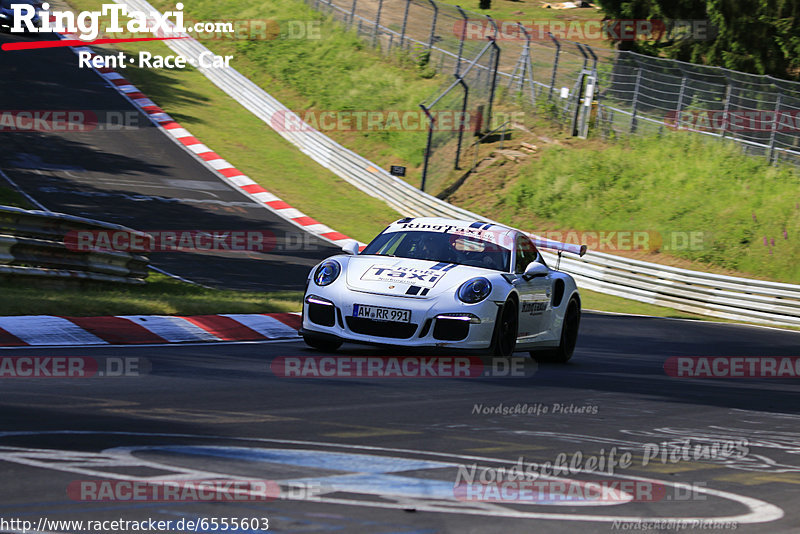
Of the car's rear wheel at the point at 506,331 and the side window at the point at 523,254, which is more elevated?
the side window at the point at 523,254

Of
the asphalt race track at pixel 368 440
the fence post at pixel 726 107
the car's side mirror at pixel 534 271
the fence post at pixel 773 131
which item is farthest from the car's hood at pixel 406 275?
the fence post at pixel 726 107

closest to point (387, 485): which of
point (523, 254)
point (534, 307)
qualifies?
point (534, 307)

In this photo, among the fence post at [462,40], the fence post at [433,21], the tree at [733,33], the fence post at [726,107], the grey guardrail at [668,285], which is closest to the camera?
the grey guardrail at [668,285]

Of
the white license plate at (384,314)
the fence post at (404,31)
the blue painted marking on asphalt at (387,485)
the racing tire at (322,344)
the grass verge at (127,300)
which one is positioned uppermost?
the fence post at (404,31)

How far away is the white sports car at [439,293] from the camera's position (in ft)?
28.7

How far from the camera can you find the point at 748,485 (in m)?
4.98

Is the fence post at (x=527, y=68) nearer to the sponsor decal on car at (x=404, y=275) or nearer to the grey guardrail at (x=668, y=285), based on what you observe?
the grey guardrail at (x=668, y=285)

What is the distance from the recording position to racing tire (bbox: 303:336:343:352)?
30.0 ft

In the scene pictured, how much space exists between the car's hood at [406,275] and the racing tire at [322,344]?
57 centimetres

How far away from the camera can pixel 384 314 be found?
8711mm

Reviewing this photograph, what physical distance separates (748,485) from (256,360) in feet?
15.0

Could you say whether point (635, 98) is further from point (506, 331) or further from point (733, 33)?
point (506, 331)

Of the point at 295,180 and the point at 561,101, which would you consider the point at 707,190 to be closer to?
the point at 561,101

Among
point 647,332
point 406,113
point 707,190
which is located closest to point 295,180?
point 406,113
